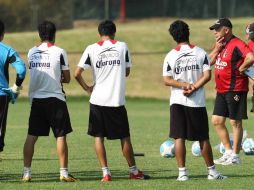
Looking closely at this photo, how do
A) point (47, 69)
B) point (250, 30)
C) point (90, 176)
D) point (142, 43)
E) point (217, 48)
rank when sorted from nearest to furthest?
point (47, 69)
point (90, 176)
point (217, 48)
point (250, 30)
point (142, 43)

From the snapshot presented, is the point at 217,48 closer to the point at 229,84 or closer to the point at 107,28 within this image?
the point at 229,84

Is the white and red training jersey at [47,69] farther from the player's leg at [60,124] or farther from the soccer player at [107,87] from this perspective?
the soccer player at [107,87]

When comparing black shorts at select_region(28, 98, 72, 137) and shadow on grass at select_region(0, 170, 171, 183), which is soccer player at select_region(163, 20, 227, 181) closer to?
shadow on grass at select_region(0, 170, 171, 183)

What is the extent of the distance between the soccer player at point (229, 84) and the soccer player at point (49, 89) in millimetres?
3088

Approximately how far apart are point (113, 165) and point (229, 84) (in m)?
2.29

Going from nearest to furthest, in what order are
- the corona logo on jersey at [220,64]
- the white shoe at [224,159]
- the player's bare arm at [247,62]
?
the player's bare arm at [247,62], the white shoe at [224,159], the corona logo on jersey at [220,64]

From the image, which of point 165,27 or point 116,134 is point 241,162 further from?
point 165,27

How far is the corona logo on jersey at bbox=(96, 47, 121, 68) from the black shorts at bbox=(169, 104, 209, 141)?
40.3 inches

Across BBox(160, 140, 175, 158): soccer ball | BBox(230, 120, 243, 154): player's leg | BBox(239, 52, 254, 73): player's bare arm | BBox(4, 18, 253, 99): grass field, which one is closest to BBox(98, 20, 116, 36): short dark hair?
BBox(239, 52, 254, 73): player's bare arm

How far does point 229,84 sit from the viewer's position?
14586mm

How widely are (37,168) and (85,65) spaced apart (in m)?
2.33

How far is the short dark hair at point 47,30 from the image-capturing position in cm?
1220

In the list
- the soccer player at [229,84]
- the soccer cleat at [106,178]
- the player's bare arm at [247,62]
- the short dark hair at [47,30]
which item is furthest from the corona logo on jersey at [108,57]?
the player's bare arm at [247,62]

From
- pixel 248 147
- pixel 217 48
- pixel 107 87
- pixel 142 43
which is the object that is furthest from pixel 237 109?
pixel 142 43
